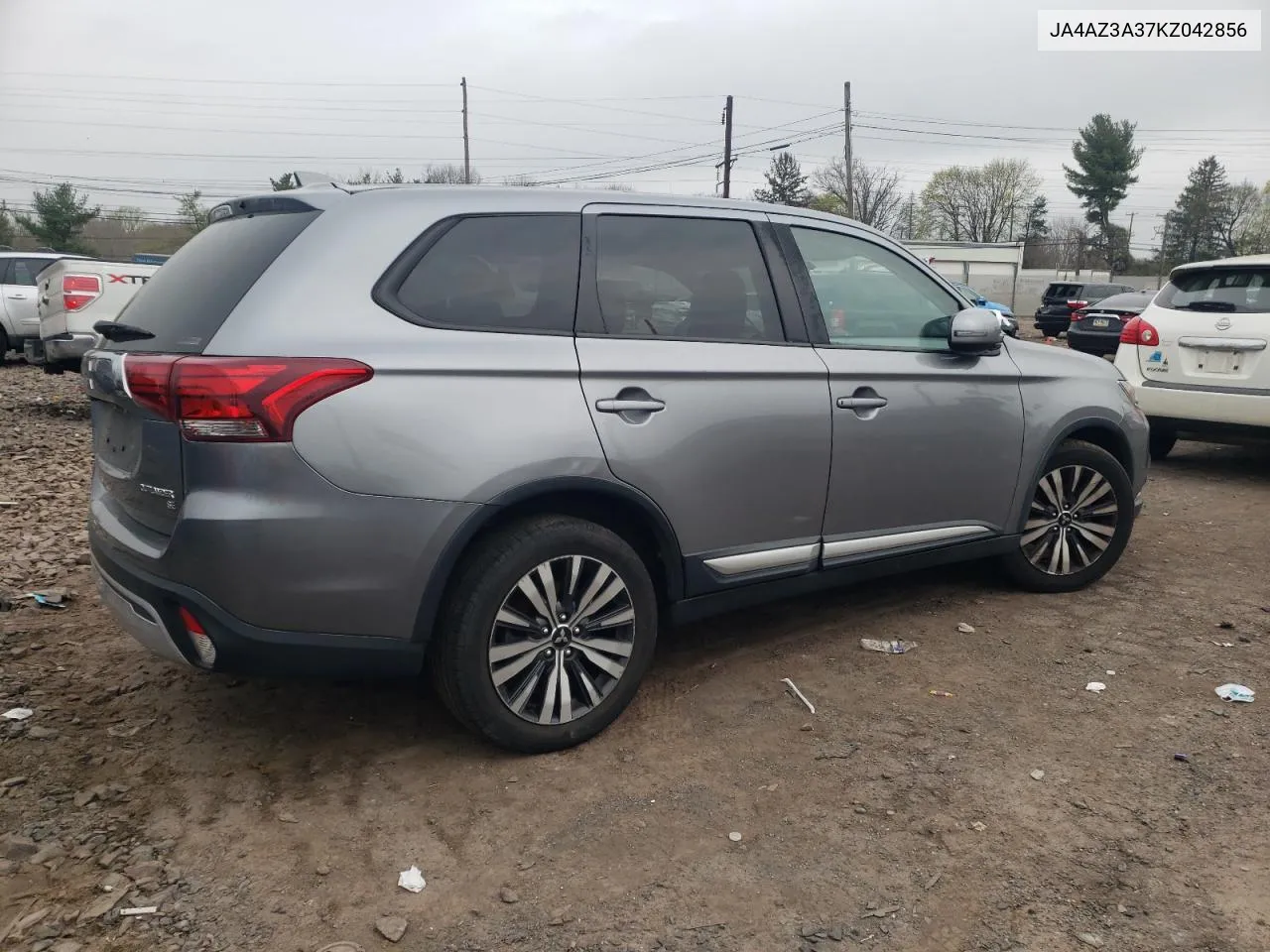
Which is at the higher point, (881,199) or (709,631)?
(881,199)

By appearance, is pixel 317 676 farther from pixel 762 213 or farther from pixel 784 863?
pixel 762 213

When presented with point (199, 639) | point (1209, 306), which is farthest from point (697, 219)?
point (1209, 306)

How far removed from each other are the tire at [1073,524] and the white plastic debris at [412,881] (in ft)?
10.4

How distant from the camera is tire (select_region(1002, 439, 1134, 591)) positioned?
4.66 meters

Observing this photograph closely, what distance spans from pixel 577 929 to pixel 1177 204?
88352mm

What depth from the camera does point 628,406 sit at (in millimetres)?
3174

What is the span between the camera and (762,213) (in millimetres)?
3822

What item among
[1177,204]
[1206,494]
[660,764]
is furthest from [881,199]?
[660,764]

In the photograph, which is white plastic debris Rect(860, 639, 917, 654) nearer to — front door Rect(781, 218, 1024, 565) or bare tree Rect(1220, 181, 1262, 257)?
front door Rect(781, 218, 1024, 565)

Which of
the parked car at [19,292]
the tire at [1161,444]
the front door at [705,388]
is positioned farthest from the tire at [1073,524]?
the parked car at [19,292]

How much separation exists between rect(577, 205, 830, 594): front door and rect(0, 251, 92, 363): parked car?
14.0m

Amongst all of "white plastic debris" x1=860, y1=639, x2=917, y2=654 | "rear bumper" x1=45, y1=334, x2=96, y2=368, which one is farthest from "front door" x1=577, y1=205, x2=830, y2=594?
"rear bumper" x1=45, y1=334, x2=96, y2=368

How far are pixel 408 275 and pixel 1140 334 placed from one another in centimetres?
668

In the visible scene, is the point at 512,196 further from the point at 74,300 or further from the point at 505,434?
the point at 74,300
